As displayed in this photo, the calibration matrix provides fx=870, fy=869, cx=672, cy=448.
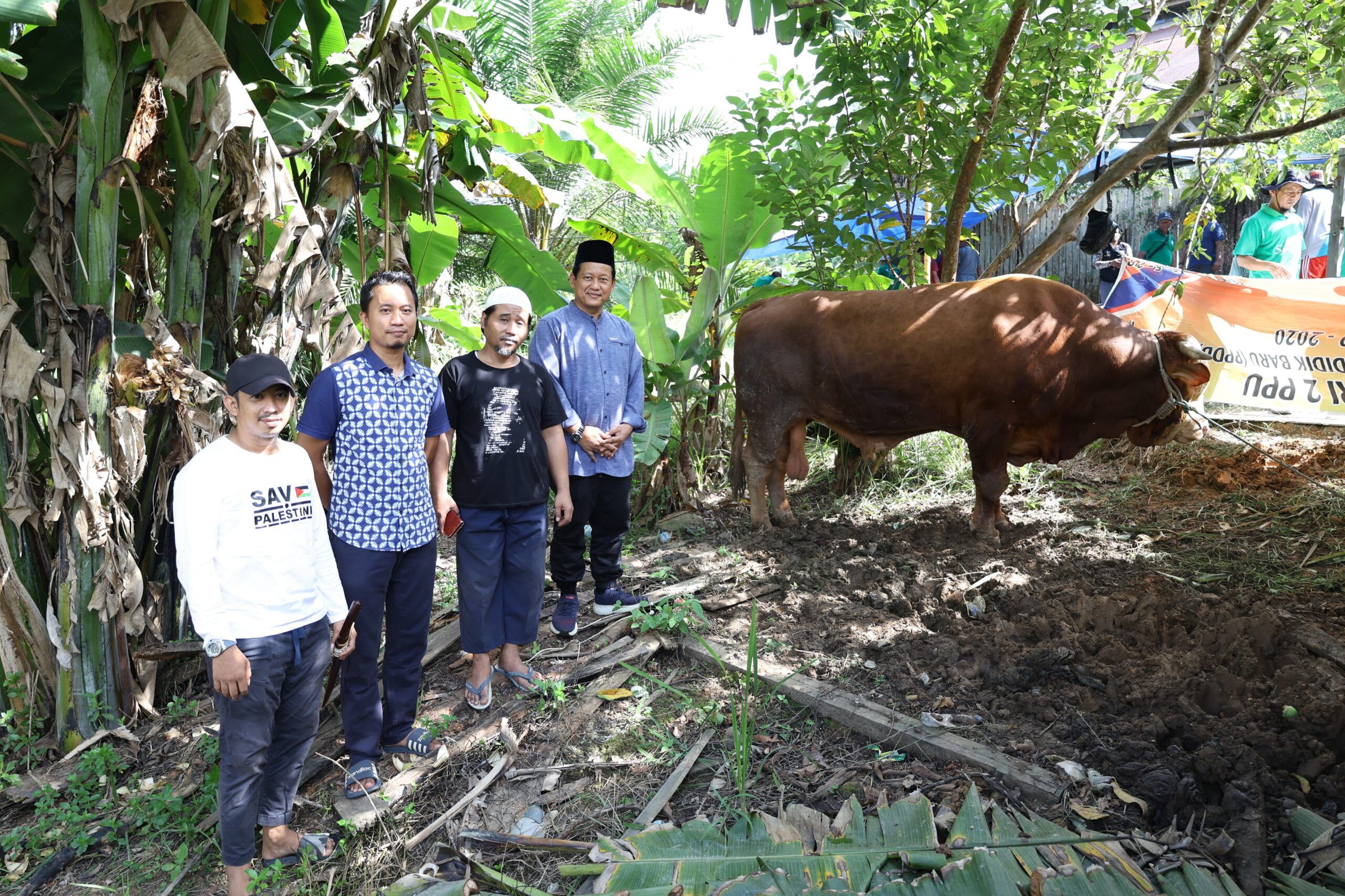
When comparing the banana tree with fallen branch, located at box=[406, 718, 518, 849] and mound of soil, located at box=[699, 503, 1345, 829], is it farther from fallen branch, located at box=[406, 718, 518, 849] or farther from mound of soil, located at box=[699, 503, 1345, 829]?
fallen branch, located at box=[406, 718, 518, 849]

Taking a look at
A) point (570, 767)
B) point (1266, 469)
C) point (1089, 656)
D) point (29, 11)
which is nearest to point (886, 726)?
point (1089, 656)

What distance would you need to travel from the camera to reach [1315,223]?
8.27m

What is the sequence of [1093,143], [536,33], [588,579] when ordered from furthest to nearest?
[536,33] → [1093,143] → [588,579]

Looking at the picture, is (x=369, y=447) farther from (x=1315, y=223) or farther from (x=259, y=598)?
(x=1315, y=223)

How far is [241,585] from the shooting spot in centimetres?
256

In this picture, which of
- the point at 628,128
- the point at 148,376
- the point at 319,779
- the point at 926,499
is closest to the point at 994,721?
the point at 319,779

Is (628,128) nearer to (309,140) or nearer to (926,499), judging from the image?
(926,499)

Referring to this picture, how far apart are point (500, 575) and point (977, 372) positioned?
9.97ft

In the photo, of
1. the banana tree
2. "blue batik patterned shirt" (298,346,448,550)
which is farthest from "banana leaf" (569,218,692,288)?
"blue batik patterned shirt" (298,346,448,550)

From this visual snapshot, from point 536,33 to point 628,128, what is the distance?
82.7 inches

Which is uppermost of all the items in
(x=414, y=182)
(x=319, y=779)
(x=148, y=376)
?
(x=414, y=182)

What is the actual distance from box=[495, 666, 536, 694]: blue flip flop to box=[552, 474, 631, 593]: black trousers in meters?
0.59

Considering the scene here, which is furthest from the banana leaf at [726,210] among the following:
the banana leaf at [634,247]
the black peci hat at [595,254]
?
the black peci hat at [595,254]

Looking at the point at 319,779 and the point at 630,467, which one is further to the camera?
the point at 630,467
